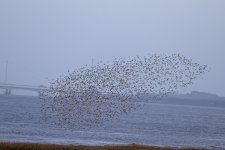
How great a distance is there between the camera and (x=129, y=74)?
124 ft

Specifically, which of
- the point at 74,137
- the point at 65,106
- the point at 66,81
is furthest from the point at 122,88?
the point at 74,137

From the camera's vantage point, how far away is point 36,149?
33219 millimetres

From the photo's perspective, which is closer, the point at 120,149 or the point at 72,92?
the point at 120,149

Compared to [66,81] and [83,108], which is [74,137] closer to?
[83,108]

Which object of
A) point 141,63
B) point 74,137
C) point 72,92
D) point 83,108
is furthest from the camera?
point 74,137

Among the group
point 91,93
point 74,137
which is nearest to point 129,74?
point 91,93

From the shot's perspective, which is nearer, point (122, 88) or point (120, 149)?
point (120, 149)

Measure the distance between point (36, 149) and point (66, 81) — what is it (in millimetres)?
6728

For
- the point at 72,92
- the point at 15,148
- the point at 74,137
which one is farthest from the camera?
the point at 74,137

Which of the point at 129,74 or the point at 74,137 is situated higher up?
the point at 129,74

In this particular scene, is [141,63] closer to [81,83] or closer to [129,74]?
[129,74]

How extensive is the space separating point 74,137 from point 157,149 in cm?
2092

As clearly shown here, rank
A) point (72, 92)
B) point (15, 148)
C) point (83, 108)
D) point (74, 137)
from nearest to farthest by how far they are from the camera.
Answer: point (15, 148) → point (72, 92) → point (83, 108) → point (74, 137)

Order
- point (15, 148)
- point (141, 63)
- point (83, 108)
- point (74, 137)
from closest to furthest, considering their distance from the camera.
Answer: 1. point (15, 148)
2. point (141, 63)
3. point (83, 108)
4. point (74, 137)
